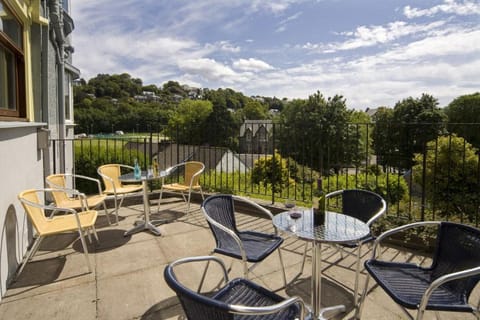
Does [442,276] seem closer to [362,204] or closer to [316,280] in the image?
[316,280]

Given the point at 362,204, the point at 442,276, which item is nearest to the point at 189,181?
the point at 362,204

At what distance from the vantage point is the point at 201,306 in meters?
1.02

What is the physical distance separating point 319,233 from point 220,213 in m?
0.92

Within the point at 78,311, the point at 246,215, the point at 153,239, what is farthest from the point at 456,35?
the point at 78,311

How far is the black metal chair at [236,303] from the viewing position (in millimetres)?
1004

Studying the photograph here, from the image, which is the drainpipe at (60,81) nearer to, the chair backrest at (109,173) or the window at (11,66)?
the chair backrest at (109,173)

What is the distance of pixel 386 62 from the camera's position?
30.1 feet

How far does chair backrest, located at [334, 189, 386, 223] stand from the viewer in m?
2.55

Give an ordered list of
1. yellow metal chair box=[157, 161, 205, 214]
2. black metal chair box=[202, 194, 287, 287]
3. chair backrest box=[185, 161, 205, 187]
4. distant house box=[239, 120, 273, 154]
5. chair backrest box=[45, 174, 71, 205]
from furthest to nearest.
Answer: distant house box=[239, 120, 273, 154], chair backrest box=[185, 161, 205, 187], yellow metal chair box=[157, 161, 205, 214], chair backrest box=[45, 174, 71, 205], black metal chair box=[202, 194, 287, 287]

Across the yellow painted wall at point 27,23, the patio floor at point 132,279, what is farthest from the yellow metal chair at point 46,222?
the yellow painted wall at point 27,23

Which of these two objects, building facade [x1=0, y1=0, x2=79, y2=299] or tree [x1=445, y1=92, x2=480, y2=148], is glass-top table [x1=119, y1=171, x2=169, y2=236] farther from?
tree [x1=445, y1=92, x2=480, y2=148]

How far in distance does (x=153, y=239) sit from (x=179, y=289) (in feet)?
8.67

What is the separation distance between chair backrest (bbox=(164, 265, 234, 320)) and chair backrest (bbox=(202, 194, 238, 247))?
1181 mm

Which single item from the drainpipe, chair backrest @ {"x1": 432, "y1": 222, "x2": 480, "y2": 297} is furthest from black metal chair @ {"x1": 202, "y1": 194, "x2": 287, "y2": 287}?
the drainpipe
